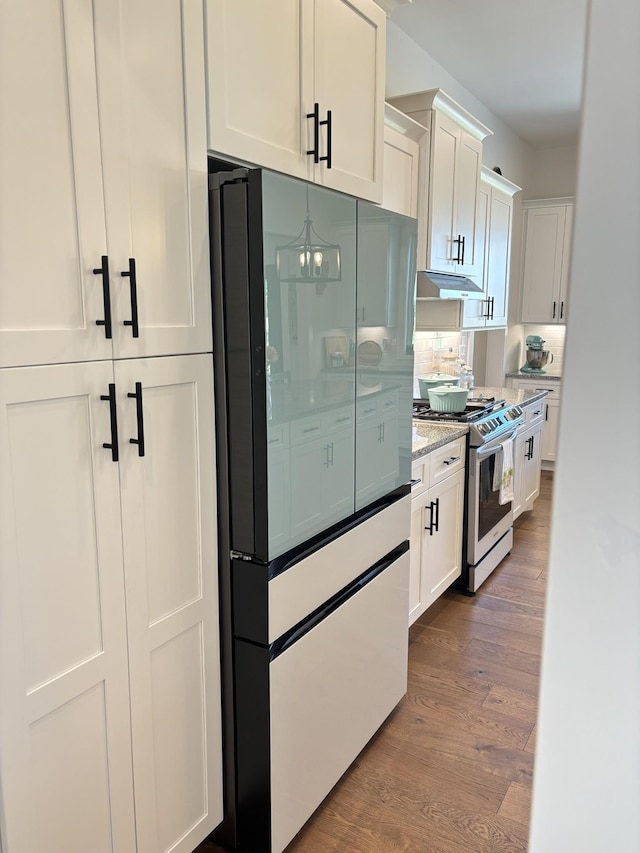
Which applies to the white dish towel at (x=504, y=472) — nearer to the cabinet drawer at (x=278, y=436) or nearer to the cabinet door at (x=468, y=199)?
the cabinet door at (x=468, y=199)

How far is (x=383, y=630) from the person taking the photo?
2299 mm

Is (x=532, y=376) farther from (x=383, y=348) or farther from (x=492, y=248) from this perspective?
(x=383, y=348)

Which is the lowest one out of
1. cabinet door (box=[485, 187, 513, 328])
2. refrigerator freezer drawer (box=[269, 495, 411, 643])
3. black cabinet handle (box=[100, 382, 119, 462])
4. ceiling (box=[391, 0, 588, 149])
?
refrigerator freezer drawer (box=[269, 495, 411, 643])

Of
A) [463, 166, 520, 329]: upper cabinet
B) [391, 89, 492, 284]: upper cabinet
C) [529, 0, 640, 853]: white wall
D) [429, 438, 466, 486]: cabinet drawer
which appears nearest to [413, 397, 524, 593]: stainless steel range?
[429, 438, 466, 486]: cabinet drawer

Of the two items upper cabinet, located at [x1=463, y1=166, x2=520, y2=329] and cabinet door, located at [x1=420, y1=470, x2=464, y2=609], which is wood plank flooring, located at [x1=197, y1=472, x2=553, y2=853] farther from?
upper cabinet, located at [x1=463, y1=166, x2=520, y2=329]

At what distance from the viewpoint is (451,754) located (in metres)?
2.29

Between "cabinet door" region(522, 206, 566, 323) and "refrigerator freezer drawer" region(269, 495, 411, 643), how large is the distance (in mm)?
4303

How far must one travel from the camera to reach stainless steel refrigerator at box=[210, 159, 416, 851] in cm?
153

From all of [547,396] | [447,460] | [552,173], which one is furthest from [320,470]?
[552,173]

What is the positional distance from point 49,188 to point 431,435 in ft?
7.44

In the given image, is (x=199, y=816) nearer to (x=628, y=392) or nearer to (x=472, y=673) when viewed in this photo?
(x=472, y=673)

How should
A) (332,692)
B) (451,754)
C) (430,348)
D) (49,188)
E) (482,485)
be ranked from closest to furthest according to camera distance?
(49,188)
(332,692)
(451,754)
(482,485)
(430,348)

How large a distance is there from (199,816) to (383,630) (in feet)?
2.87

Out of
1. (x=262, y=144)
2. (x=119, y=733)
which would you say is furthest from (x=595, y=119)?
(x=119, y=733)
